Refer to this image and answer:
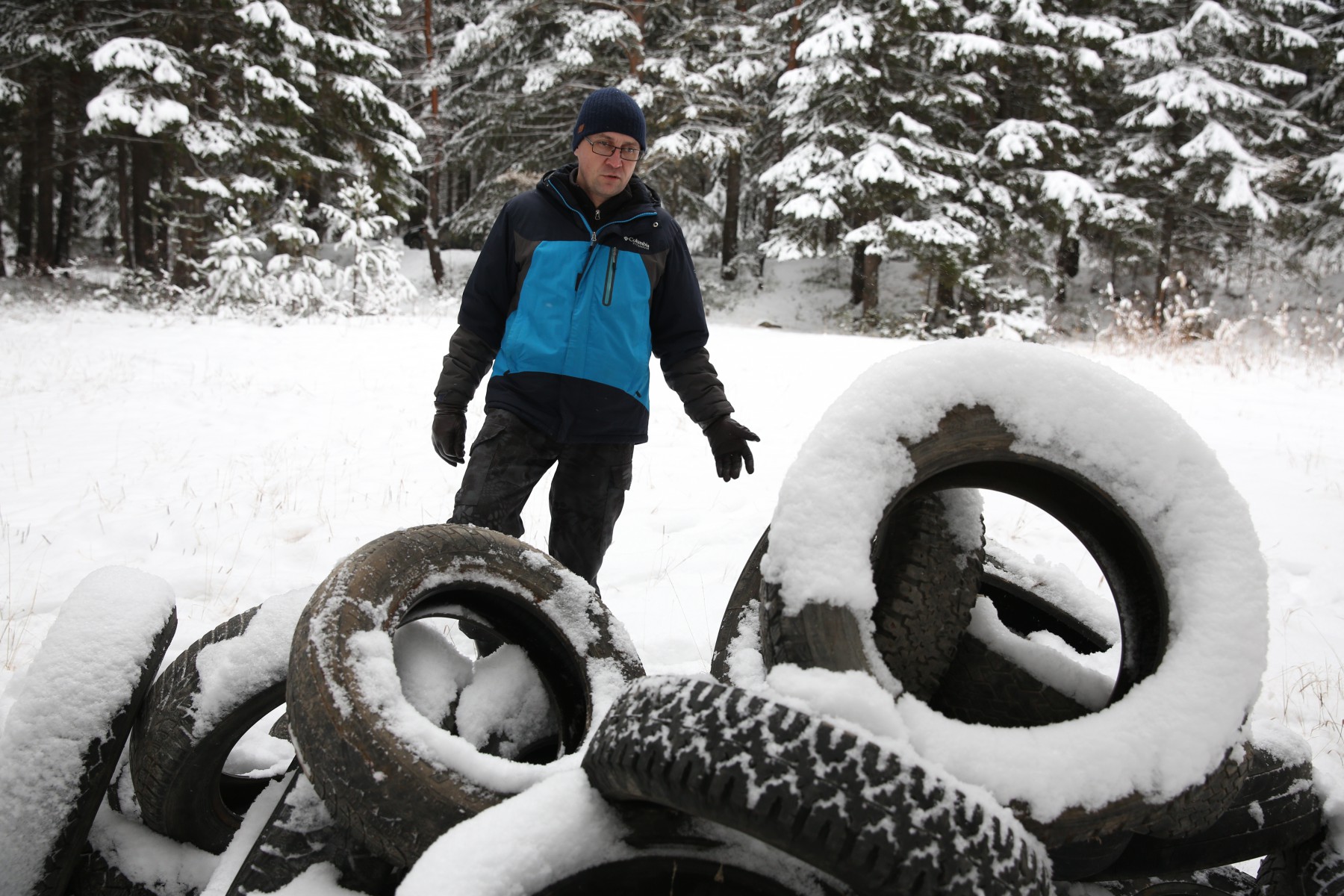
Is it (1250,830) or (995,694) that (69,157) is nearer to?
(995,694)

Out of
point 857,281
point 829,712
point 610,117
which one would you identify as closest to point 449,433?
point 610,117

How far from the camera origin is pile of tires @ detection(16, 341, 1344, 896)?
46.6 inches

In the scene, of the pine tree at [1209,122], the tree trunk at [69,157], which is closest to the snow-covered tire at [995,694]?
the pine tree at [1209,122]

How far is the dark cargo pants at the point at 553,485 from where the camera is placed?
2.71m

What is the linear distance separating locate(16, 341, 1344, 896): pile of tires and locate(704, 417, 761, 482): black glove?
87 cm

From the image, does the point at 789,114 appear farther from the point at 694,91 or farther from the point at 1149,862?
the point at 1149,862

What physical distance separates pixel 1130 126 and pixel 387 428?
19.3m

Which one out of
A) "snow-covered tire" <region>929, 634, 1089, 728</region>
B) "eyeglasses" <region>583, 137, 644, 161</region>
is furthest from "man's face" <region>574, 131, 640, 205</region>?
"snow-covered tire" <region>929, 634, 1089, 728</region>

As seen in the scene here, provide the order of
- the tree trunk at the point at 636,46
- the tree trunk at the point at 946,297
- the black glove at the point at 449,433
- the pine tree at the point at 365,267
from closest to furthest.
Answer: the black glove at the point at 449,433 → the pine tree at the point at 365,267 → the tree trunk at the point at 946,297 → the tree trunk at the point at 636,46

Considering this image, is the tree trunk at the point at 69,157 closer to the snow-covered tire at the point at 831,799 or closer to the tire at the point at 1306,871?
the snow-covered tire at the point at 831,799

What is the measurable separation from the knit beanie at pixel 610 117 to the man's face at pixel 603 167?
0.02 meters

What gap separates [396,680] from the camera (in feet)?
5.66

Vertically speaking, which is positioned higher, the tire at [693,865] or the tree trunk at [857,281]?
the tree trunk at [857,281]

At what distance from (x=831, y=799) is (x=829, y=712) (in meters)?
0.21
